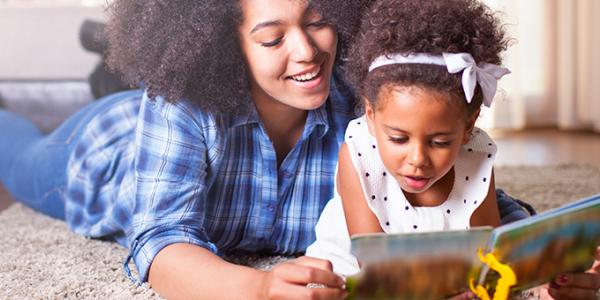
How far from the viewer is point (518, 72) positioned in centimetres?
394

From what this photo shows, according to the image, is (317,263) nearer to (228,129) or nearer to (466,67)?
(466,67)

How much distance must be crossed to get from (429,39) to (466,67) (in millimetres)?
77

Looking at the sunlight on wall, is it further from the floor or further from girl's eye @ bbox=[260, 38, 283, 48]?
girl's eye @ bbox=[260, 38, 283, 48]

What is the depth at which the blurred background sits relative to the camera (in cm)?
316

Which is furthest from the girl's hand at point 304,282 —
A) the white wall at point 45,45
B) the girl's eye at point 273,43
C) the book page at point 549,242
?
the white wall at point 45,45

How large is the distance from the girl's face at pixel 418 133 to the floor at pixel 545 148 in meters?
1.61

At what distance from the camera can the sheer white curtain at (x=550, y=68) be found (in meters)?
3.83

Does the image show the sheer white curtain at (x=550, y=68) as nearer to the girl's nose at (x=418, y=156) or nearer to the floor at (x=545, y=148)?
the floor at (x=545, y=148)

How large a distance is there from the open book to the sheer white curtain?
2.87 metres

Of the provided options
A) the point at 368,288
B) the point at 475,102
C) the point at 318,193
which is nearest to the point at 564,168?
the point at 318,193

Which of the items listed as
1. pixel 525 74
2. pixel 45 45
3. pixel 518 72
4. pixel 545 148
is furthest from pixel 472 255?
pixel 525 74

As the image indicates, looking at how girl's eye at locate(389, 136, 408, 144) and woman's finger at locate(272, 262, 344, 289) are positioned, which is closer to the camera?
woman's finger at locate(272, 262, 344, 289)

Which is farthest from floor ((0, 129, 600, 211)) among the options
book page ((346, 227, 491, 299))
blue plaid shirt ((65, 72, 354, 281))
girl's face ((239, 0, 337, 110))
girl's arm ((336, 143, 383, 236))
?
book page ((346, 227, 491, 299))

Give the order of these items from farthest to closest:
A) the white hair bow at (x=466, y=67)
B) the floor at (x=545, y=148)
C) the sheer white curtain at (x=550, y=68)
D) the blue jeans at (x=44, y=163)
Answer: the sheer white curtain at (x=550, y=68) → the floor at (x=545, y=148) → the blue jeans at (x=44, y=163) → the white hair bow at (x=466, y=67)
